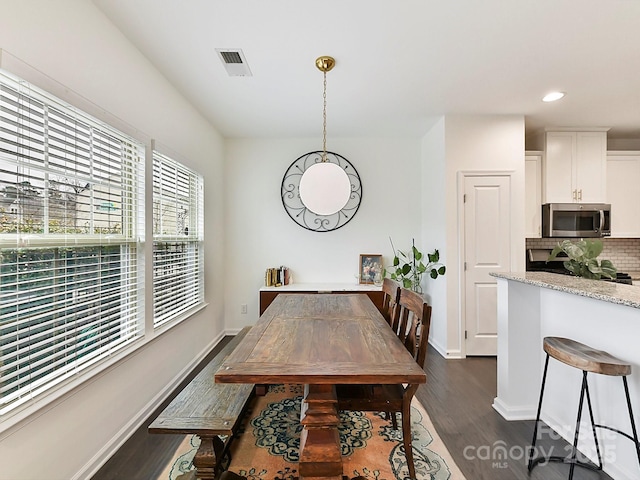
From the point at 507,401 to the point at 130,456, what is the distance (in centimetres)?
248

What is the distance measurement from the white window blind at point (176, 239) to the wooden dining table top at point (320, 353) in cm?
105

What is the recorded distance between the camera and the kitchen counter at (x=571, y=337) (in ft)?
5.10

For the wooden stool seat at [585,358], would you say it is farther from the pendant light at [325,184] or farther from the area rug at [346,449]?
the pendant light at [325,184]

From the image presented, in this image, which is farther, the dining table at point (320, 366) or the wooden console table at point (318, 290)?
the wooden console table at point (318, 290)

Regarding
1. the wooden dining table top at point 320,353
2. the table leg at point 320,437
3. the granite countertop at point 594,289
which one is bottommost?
the table leg at point 320,437

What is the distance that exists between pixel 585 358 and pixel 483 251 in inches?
78.8

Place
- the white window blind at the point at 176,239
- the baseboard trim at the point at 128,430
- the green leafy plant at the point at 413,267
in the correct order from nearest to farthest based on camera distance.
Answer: the baseboard trim at the point at 128,430 < the white window blind at the point at 176,239 < the green leafy plant at the point at 413,267

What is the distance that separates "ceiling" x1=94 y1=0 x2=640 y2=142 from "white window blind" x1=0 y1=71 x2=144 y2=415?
83 cm

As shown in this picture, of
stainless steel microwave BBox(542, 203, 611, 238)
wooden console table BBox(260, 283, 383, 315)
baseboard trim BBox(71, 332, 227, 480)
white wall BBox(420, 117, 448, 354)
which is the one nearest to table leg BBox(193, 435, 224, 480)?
baseboard trim BBox(71, 332, 227, 480)

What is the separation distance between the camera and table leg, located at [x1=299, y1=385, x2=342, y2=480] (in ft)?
4.41

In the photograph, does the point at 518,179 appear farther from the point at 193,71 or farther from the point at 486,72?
the point at 193,71

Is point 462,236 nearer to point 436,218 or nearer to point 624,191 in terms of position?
point 436,218

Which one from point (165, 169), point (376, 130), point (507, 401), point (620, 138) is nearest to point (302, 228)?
point (376, 130)

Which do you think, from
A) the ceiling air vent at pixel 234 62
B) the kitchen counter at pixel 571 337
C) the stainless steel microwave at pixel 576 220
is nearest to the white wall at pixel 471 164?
the stainless steel microwave at pixel 576 220
